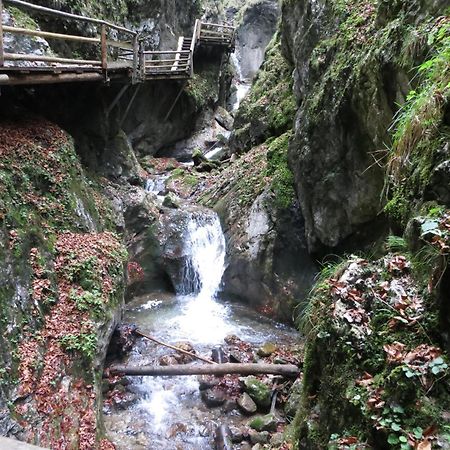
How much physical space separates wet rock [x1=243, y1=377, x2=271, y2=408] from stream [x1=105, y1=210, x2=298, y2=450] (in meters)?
0.40

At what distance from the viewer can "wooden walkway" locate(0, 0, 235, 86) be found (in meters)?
6.62

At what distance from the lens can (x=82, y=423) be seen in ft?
18.6

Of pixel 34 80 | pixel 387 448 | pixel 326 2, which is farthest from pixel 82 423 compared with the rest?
pixel 326 2

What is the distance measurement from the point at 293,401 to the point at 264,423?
607 millimetres

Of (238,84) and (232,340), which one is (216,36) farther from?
(232,340)

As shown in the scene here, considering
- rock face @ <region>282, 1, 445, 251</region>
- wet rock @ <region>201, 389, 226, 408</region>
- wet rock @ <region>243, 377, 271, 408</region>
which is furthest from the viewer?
wet rock @ <region>201, 389, 226, 408</region>

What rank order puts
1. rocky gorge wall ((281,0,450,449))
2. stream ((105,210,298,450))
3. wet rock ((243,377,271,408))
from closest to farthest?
rocky gorge wall ((281,0,450,449)) → stream ((105,210,298,450)) → wet rock ((243,377,271,408))

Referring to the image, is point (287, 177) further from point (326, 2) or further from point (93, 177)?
point (93, 177)

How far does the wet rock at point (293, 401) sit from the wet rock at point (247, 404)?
569 millimetres

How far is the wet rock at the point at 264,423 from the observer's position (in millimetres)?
6656

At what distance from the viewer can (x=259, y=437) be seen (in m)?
6.41

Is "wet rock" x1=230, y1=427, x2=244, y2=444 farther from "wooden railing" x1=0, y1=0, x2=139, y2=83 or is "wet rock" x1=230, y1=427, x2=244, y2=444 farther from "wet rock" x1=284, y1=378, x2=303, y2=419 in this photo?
"wooden railing" x1=0, y1=0, x2=139, y2=83

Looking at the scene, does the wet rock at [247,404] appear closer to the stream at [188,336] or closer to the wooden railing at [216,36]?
the stream at [188,336]

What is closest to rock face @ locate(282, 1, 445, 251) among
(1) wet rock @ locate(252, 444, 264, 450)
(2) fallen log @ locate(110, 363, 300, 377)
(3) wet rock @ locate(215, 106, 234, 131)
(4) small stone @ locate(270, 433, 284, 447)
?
(2) fallen log @ locate(110, 363, 300, 377)
